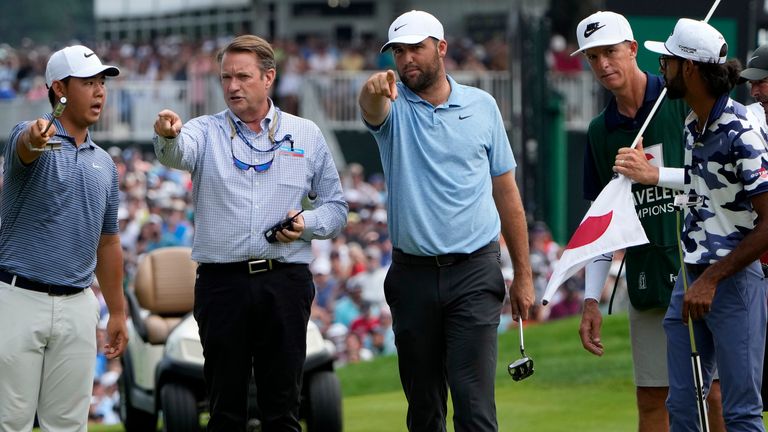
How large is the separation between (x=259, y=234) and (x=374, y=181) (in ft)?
72.8

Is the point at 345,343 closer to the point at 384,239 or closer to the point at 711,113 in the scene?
the point at 384,239

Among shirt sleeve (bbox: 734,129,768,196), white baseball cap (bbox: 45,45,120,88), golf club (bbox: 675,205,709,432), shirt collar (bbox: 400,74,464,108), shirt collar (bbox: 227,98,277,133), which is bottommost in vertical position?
golf club (bbox: 675,205,709,432)

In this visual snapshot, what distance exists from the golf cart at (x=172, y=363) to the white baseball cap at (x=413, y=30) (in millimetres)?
3933

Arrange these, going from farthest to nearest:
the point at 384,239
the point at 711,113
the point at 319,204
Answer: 1. the point at 384,239
2. the point at 319,204
3. the point at 711,113

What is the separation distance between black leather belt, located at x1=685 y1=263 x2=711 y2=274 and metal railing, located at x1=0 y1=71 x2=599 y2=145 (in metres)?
25.0

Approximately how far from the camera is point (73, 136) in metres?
7.05

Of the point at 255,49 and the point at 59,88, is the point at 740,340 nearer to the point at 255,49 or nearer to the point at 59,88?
the point at 255,49

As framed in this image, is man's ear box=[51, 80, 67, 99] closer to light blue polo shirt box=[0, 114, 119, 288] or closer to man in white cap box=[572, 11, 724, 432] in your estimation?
light blue polo shirt box=[0, 114, 119, 288]

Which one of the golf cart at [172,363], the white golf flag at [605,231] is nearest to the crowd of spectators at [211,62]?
the golf cart at [172,363]

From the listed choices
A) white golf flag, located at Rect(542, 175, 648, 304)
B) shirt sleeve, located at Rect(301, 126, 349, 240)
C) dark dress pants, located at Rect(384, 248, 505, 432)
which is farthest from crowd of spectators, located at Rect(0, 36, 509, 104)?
white golf flag, located at Rect(542, 175, 648, 304)

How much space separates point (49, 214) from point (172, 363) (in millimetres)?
3877

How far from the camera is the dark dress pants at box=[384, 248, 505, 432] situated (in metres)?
6.98

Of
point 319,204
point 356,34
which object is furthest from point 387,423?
point 356,34

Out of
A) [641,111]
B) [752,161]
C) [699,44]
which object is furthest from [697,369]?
[641,111]
